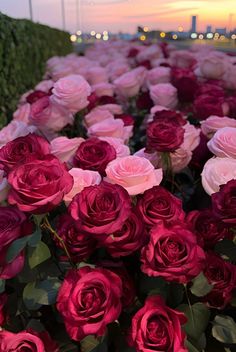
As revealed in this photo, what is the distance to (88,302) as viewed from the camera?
3.25 feet

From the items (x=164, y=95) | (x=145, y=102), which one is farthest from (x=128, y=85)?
(x=164, y=95)

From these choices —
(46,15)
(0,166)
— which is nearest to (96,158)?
(0,166)

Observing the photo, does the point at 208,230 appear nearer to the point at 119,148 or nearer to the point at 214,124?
the point at 119,148

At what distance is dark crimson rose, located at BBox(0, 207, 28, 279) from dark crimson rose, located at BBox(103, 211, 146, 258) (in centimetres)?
23

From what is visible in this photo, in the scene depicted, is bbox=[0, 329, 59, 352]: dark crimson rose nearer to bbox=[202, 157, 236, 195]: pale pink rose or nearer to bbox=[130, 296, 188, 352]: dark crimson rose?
bbox=[130, 296, 188, 352]: dark crimson rose

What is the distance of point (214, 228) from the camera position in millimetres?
1235

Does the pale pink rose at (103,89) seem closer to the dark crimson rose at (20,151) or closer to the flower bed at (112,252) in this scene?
the flower bed at (112,252)

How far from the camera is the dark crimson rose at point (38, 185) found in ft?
3.40

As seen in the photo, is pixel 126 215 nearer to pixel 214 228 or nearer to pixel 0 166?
pixel 214 228

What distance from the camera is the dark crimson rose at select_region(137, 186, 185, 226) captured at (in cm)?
114

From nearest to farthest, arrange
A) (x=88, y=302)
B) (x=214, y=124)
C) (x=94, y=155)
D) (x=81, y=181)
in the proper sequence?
(x=88, y=302)
(x=81, y=181)
(x=94, y=155)
(x=214, y=124)

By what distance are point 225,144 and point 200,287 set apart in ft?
1.70

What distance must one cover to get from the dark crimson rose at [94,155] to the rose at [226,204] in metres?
0.38

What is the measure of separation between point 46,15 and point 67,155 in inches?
311
